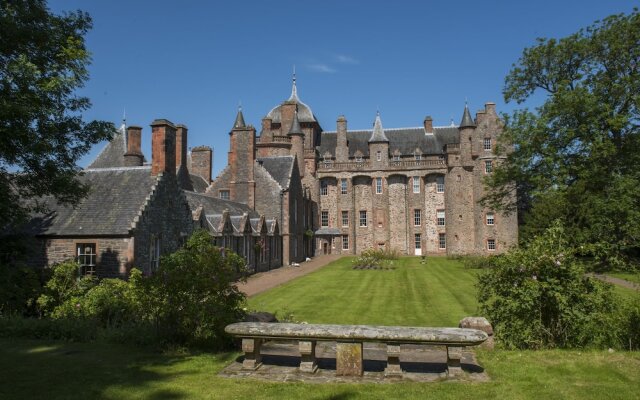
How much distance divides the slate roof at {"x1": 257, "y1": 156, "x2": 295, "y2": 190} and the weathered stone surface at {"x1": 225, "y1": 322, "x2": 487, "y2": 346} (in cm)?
3154

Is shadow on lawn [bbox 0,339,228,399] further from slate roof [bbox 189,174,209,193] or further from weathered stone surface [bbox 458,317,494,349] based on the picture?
slate roof [bbox 189,174,209,193]

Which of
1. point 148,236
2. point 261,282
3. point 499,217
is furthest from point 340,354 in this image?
point 499,217

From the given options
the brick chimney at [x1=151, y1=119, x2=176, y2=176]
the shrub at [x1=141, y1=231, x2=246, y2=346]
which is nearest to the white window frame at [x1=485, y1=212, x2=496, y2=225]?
the brick chimney at [x1=151, y1=119, x2=176, y2=176]

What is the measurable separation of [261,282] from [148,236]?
358 inches

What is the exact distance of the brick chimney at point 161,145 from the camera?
20.4 m

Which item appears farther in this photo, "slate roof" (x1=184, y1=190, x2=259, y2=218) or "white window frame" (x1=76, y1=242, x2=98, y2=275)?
"slate roof" (x1=184, y1=190, x2=259, y2=218)

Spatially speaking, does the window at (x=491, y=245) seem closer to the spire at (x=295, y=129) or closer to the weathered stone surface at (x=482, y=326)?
the spire at (x=295, y=129)

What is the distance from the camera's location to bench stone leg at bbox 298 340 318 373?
7660mm

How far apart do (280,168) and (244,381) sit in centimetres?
3449

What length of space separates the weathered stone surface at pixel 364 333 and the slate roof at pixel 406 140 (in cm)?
4914

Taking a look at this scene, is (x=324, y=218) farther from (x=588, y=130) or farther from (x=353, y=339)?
(x=353, y=339)

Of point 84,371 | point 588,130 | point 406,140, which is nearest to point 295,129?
point 406,140

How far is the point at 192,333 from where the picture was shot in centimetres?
936

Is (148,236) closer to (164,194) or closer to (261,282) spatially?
(164,194)
